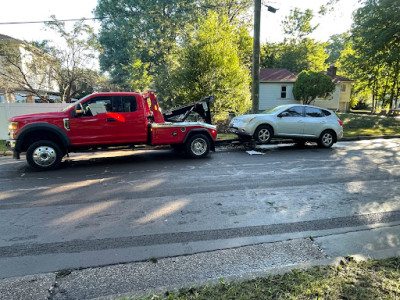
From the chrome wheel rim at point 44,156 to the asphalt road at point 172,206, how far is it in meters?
0.34

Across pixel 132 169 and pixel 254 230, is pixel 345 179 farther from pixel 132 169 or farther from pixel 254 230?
pixel 132 169

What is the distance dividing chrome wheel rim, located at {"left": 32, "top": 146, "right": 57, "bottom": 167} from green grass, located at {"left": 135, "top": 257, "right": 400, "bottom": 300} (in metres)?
6.14

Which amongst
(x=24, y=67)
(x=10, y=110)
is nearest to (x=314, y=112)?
(x=10, y=110)

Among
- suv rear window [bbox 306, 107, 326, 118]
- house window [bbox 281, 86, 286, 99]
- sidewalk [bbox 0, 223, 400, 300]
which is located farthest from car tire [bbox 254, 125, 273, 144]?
house window [bbox 281, 86, 286, 99]

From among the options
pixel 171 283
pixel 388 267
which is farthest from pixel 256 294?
pixel 388 267

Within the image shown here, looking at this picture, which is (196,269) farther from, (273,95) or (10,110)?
(273,95)

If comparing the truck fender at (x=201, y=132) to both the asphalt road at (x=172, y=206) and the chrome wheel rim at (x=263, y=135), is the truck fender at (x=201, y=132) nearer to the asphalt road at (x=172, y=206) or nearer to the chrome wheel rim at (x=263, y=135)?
the asphalt road at (x=172, y=206)

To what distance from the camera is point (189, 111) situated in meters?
9.36

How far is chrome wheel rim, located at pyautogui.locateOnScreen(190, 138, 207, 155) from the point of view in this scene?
8677 millimetres

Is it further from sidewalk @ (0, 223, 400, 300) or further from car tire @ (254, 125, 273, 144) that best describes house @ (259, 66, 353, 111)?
sidewalk @ (0, 223, 400, 300)

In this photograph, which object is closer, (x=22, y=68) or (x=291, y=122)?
(x=291, y=122)

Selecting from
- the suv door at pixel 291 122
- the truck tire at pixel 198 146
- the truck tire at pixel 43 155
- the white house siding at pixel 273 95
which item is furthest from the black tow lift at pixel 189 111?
the white house siding at pixel 273 95

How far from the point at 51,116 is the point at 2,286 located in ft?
17.9

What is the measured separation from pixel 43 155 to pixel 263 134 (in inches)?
292
